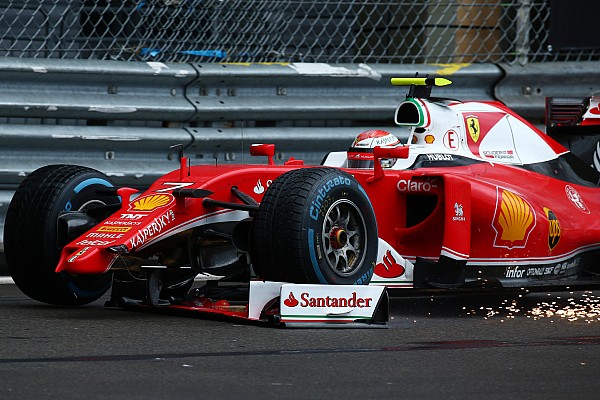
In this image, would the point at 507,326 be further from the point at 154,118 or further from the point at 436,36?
the point at 436,36

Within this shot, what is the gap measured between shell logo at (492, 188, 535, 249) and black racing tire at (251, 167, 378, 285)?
93cm

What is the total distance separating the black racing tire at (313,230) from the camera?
21.0 feet

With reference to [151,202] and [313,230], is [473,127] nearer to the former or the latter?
[313,230]

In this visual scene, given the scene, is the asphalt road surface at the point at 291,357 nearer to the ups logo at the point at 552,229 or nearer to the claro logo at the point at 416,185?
the ups logo at the point at 552,229

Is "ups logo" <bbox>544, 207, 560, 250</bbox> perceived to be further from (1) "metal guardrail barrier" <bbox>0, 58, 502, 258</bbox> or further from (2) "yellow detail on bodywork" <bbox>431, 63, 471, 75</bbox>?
(2) "yellow detail on bodywork" <bbox>431, 63, 471, 75</bbox>

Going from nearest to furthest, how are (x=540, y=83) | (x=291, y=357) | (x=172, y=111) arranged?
1. (x=291, y=357)
2. (x=172, y=111)
3. (x=540, y=83)

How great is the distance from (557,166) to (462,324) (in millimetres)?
1755

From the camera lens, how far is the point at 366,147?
769 centimetres

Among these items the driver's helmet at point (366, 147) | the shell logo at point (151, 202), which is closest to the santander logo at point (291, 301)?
the shell logo at point (151, 202)

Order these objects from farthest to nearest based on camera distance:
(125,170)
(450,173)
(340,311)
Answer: (125,170)
(450,173)
(340,311)

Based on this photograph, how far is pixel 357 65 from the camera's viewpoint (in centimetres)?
966

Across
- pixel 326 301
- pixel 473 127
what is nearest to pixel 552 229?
pixel 473 127

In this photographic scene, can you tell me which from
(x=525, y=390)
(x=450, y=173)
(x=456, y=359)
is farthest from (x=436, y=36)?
(x=525, y=390)

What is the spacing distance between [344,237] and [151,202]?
0.97 metres
